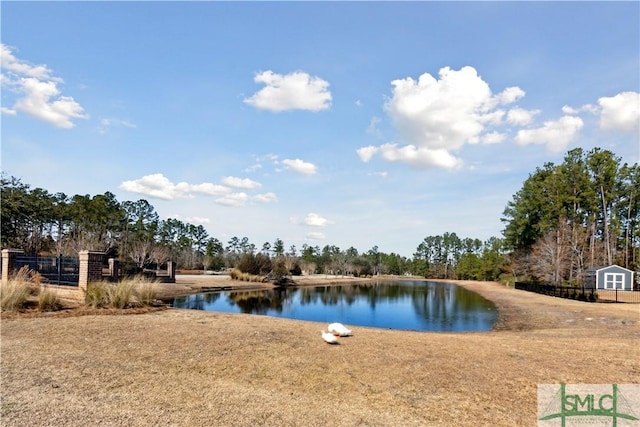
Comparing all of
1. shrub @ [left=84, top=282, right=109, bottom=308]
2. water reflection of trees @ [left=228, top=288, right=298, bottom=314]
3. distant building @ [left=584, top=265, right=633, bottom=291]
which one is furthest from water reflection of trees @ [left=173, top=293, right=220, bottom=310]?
distant building @ [left=584, top=265, right=633, bottom=291]

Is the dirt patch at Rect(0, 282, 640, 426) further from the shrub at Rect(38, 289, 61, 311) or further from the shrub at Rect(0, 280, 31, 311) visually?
the shrub at Rect(38, 289, 61, 311)

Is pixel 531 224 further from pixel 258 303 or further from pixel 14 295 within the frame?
pixel 14 295

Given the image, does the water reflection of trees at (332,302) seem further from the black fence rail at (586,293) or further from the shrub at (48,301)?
the shrub at (48,301)

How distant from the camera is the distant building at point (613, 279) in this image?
37931 mm

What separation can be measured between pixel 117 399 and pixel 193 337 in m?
3.73

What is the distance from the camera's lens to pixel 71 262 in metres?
16.5

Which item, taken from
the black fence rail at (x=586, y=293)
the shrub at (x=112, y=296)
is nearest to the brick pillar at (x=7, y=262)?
the shrub at (x=112, y=296)

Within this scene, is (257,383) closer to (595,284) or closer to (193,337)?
(193,337)

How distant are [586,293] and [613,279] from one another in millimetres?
14068

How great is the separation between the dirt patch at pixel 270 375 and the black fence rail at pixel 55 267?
7087 millimetres

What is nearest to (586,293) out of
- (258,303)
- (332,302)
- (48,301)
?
(332,302)

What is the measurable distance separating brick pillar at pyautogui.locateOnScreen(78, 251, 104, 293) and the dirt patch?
15.8 feet

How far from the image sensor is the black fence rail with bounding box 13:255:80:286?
1608 cm

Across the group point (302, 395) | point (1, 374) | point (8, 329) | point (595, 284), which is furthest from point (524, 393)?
point (595, 284)
